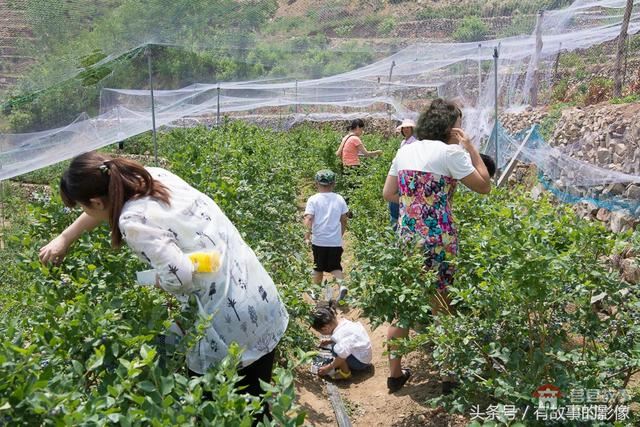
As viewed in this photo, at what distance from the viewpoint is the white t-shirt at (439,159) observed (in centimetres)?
335

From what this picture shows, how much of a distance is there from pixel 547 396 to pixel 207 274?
128cm

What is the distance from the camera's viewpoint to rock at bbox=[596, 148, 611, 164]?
231 inches

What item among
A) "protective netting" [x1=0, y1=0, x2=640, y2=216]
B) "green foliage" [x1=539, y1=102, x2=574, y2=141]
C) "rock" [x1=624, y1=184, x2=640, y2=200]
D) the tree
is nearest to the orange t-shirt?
"protective netting" [x1=0, y1=0, x2=640, y2=216]

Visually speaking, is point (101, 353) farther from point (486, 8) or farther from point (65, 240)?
point (486, 8)

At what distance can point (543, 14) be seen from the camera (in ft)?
26.0

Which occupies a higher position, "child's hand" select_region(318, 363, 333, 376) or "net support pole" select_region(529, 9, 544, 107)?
"net support pole" select_region(529, 9, 544, 107)

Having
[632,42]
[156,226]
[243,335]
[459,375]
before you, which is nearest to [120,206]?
[156,226]

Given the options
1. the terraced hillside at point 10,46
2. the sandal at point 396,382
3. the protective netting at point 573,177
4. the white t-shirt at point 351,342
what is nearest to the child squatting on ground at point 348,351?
the white t-shirt at point 351,342

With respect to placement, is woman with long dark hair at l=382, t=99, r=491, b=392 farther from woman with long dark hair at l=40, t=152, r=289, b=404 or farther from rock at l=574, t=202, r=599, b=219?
rock at l=574, t=202, r=599, b=219

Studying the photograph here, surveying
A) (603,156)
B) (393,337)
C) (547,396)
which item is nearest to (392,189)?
(393,337)

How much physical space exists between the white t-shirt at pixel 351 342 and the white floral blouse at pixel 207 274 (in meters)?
1.91

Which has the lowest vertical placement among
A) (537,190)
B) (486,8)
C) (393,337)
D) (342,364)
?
(342,364)

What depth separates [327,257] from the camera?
5.59 meters

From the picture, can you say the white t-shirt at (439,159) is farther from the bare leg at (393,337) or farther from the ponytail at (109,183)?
the ponytail at (109,183)
